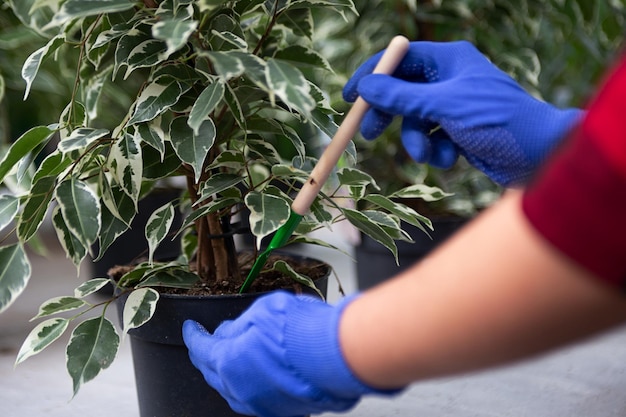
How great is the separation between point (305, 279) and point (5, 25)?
3.26 ft

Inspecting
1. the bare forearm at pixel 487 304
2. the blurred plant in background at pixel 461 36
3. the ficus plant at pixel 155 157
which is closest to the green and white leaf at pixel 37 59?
the ficus plant at pixel 155 157

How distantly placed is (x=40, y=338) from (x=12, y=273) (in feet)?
0.29

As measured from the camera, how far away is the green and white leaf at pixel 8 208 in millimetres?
768

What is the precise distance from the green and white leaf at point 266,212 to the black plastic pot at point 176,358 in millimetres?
101

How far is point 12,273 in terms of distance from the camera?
2.50ft

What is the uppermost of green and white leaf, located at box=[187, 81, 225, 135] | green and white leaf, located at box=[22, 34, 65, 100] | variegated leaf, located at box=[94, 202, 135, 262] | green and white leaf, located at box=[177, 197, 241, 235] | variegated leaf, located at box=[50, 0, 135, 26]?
variegated leaf, located at box=[50, 0, 135, 26]

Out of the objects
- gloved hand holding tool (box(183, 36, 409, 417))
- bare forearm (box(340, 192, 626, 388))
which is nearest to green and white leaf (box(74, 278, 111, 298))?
gloved hand holding tool (box(183, 36, 409, 417))

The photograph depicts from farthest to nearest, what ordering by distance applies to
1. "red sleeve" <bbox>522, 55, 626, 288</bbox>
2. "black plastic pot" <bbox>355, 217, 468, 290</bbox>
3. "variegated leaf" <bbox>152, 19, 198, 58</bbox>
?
1. "black plastic pot" <bbox>355, 217, 468, 290</bbox>
2. "variegated leaf" <bbox>152, 19, 198, 58</bbox>
3. "red sleeve" <bbox>522, 55, 626, 288</bbox>

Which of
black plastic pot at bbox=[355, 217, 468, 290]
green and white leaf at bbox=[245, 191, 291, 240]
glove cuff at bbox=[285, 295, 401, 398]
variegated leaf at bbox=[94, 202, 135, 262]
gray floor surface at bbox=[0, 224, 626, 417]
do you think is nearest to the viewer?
glove cuff at bbox=[285, 295, 401, 398]

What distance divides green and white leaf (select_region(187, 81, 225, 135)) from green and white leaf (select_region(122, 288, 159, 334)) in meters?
0.21

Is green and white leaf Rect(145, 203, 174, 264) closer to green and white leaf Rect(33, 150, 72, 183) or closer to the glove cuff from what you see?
green and white leaf Rect(33, 150, 72, 183)

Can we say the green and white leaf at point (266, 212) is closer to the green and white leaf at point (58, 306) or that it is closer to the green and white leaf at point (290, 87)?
the green and white leaf at point (290, 87)

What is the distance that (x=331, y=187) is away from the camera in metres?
1.03

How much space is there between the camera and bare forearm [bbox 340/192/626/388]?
350 millimetres
